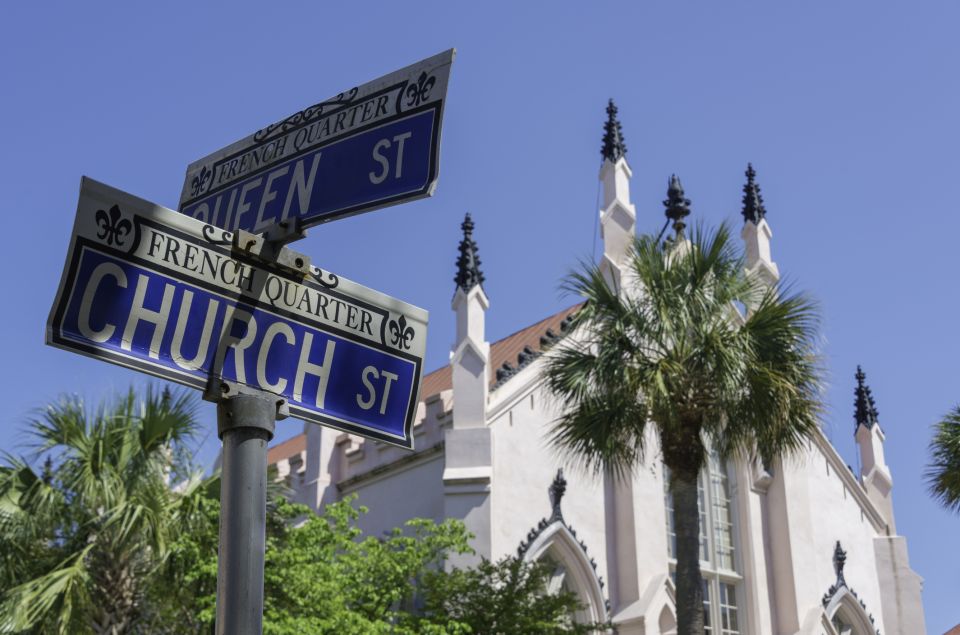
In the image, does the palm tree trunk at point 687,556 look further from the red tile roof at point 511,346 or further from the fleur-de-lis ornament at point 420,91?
the fleur-de-lis ornament at point 420,91

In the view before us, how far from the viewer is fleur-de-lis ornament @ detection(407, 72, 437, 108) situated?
4.09 meters

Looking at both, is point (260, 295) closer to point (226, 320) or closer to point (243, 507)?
point (226, 320)

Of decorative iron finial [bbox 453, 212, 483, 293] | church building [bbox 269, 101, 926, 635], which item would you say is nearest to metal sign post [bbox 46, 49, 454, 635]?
church building [bbox 269, 101, 926, 635]

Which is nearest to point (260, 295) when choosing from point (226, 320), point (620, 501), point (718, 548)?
point (226, 320)

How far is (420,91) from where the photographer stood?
4.10 metres

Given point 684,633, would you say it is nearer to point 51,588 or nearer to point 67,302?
point 51,588

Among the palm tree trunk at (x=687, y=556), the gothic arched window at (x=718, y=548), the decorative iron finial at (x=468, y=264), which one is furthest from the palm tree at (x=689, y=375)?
the gothic arched window at (x=718, y=548)

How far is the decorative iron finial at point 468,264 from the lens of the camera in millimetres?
23641

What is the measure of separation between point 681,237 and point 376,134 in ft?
54.7

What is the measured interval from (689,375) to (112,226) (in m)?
14.3

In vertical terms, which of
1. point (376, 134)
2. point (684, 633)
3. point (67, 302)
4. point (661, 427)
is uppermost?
point (661, 427)

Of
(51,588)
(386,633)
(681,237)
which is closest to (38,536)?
(51,588)

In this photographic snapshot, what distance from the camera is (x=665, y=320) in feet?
57.9

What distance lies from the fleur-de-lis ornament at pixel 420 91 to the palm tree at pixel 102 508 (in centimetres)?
1461
